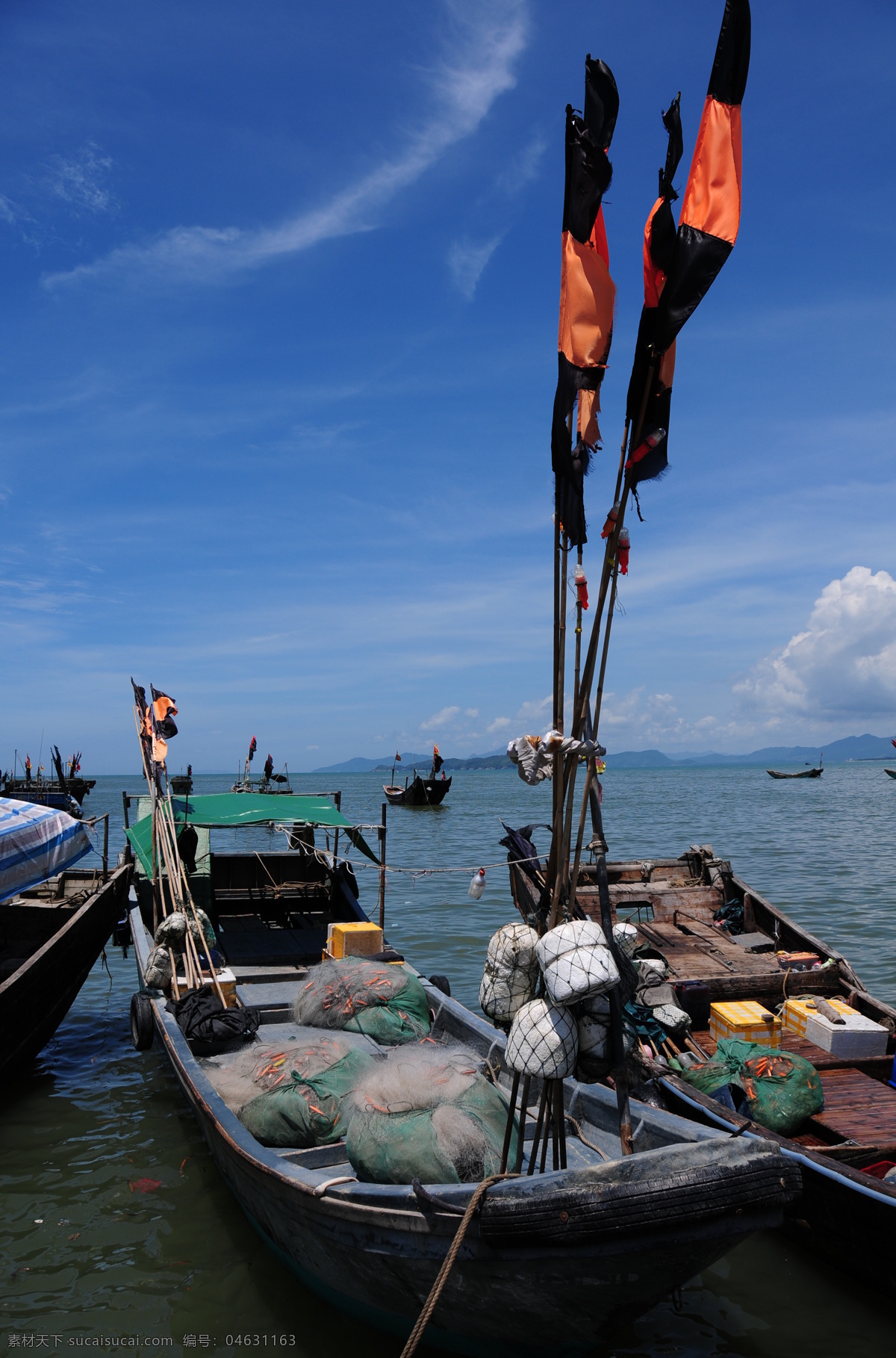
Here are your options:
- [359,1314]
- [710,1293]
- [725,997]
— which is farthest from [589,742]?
[725,997]

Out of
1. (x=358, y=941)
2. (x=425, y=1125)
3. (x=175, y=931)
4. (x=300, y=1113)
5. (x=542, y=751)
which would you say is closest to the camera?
(x=542, y=751)

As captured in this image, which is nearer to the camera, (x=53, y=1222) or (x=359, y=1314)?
(x=359, y=1314)

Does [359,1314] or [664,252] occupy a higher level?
[664,252]

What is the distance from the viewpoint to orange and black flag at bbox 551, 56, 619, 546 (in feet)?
13.4

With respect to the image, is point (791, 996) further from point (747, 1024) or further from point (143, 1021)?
point (143, 1021)

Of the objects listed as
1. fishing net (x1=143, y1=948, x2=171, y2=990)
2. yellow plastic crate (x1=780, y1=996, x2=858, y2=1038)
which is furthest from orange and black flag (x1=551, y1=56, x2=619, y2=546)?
fishing net (x1=143, y1=948, x2=171, y2=990)

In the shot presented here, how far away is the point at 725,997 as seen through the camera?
935cm

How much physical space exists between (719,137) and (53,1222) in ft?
29.4

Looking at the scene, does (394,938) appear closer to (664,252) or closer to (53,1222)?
(53,1222)

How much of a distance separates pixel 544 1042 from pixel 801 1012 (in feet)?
18.8

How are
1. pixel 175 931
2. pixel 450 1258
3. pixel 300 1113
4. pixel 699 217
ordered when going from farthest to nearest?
pixel 175 931
pixel 300 1113
pixel 450 1258
pixel 699 217

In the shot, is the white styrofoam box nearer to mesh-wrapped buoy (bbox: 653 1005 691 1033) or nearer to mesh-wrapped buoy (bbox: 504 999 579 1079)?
mesh-wrapped buoy (bbox: 653 1005 691 1033)

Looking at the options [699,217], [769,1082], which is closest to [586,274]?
[699,217]

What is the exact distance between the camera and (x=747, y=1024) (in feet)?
27.7
